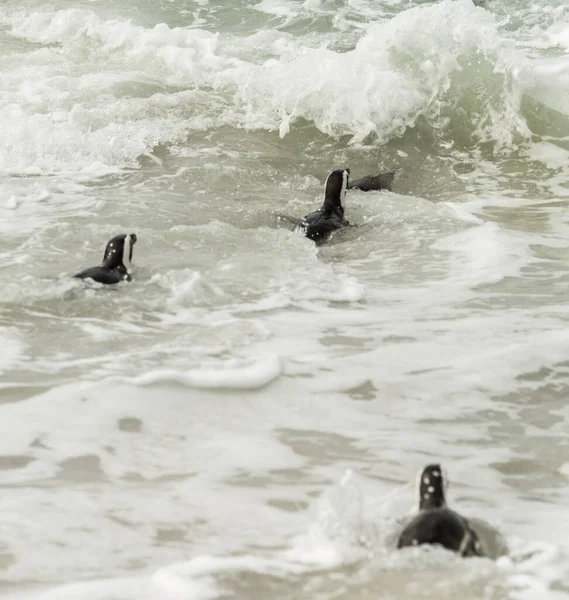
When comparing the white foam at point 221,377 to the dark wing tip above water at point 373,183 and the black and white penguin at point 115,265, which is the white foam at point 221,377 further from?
the dark wing tip above water at point 373,183

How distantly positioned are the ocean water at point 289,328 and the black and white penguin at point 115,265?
10 centimetres

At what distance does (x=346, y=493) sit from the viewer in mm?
3498

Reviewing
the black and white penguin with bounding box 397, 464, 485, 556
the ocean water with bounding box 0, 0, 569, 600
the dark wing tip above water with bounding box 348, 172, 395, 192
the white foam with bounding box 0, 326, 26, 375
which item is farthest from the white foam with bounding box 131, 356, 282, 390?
the dark wing tip above water with bounding box 348, 172, 395, 192

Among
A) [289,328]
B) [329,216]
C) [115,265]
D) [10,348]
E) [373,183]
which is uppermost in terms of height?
[373,183]

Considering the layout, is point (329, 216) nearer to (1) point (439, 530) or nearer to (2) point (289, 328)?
(2) point (289, 328)

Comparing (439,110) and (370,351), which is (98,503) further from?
(439,110)

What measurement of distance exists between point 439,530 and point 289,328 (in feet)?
7.85

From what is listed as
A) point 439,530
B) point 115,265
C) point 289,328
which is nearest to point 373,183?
point 115,265

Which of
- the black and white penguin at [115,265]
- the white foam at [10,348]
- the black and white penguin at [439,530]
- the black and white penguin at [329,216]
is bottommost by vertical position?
the white foam at [10,348]

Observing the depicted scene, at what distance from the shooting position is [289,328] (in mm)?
5320

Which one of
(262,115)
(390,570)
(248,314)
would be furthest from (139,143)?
(390,570)

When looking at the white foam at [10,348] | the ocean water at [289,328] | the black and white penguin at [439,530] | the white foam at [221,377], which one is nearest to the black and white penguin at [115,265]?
the ocean water at [289,328]

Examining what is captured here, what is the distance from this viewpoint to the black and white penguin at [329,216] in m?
7.30

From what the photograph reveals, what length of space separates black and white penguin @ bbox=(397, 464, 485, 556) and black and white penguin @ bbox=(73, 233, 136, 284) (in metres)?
3.24
